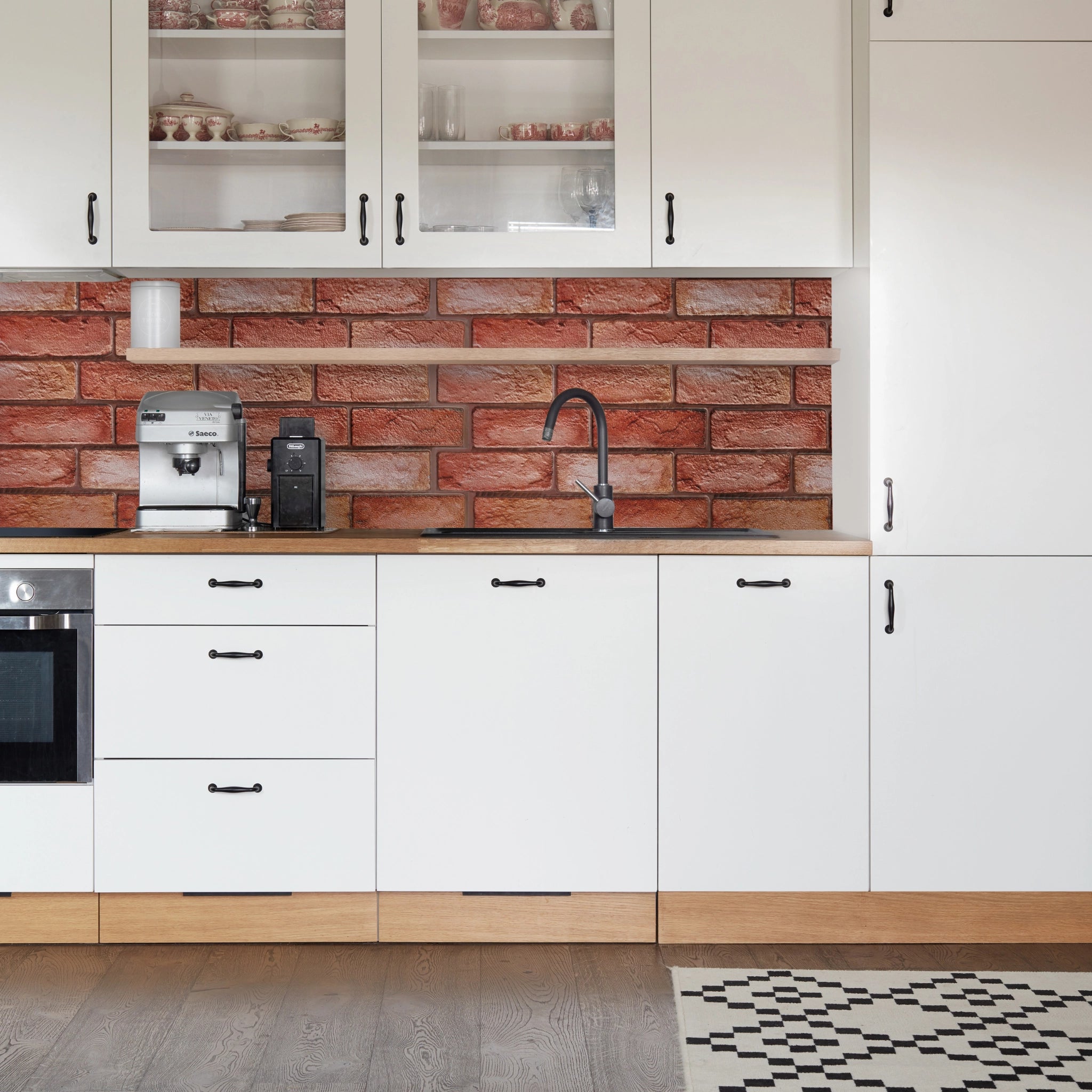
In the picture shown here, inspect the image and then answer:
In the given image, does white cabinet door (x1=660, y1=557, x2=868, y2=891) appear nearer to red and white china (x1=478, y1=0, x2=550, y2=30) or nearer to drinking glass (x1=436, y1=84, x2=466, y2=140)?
drinking glass (x1=436, y1=84, x2=466, y2=140)

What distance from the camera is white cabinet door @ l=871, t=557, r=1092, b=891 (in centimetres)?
255

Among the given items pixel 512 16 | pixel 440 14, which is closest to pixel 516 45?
pixel 512 16

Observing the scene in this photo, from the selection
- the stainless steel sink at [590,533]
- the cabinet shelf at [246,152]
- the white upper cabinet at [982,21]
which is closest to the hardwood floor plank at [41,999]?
the stainless steel sink at [590,533]

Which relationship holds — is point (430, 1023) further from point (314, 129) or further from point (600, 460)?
point (314, 129)

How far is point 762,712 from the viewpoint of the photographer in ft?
8.32

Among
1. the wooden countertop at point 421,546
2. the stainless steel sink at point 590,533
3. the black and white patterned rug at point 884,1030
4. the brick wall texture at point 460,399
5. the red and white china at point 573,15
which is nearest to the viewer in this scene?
the black and white patterned rug at point 884,1030

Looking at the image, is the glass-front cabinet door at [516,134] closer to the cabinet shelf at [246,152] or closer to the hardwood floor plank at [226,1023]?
the cabinet shelf at [246,152]

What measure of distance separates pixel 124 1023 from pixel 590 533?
4.41 feet

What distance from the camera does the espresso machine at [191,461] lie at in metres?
2.76

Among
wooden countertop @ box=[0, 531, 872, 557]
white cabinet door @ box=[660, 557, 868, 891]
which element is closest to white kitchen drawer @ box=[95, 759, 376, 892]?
wooden countertop @ box=[0, 531, 872, 557]

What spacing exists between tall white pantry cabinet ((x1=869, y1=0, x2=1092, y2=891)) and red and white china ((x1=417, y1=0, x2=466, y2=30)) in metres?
0.90

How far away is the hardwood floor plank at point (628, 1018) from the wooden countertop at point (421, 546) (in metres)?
0.83

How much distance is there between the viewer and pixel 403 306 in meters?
3.11

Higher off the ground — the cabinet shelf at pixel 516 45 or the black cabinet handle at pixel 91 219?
the cabinet shelf at pixel 516 45
